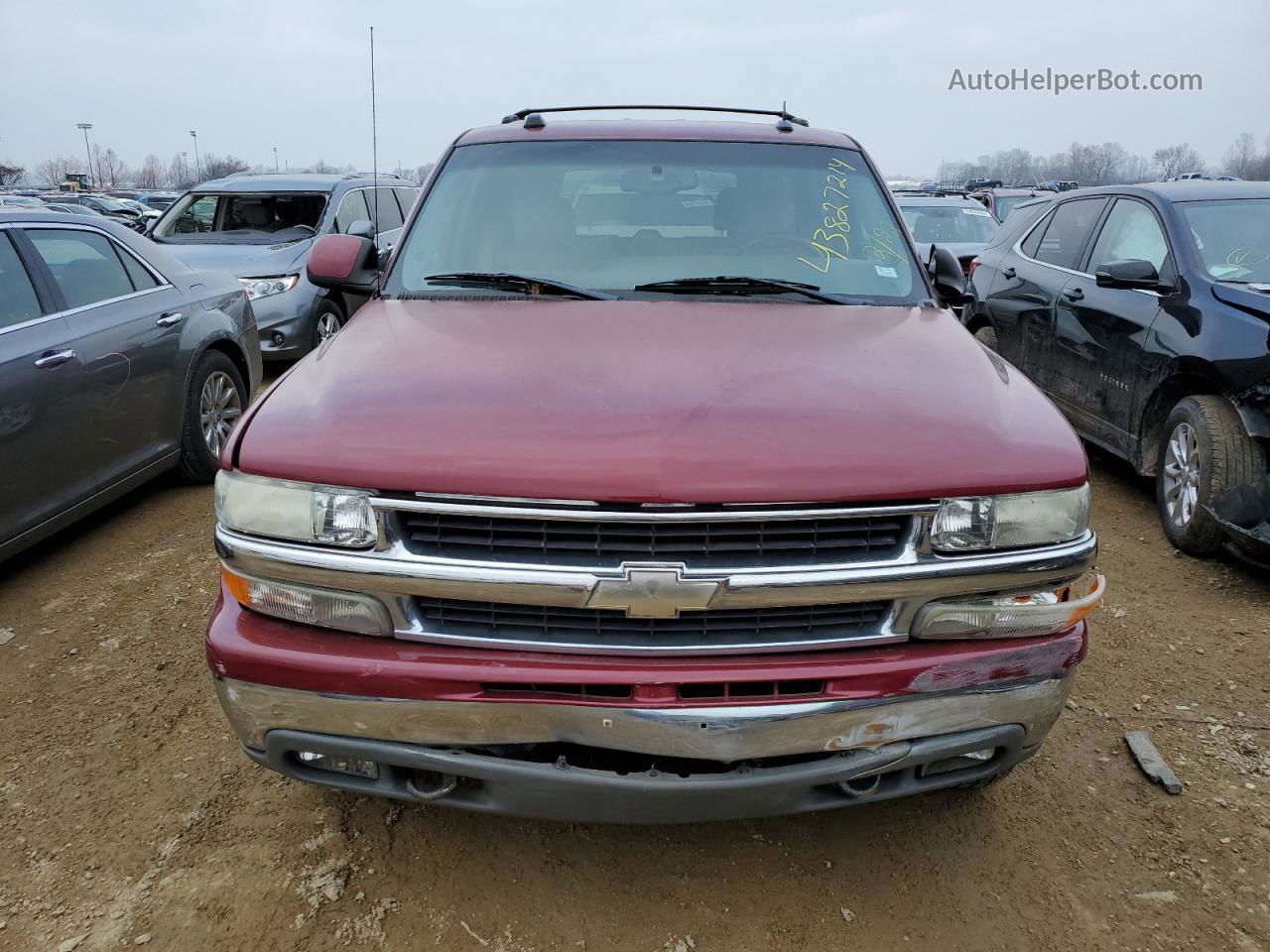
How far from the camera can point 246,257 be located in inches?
326

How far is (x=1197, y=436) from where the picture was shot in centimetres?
444

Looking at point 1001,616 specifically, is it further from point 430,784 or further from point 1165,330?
point 1165,330

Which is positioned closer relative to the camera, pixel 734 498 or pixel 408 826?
pixel 734 498

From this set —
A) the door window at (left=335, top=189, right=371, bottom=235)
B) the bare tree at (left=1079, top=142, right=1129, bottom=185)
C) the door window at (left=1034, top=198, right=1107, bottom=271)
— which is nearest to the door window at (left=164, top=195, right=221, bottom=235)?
the door window at (left=335, top=189, right=371, bottom=235)

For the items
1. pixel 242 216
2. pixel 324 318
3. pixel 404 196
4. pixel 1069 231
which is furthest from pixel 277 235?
pixel 1069 231

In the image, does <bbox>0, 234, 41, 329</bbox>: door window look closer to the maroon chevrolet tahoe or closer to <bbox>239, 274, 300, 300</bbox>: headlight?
the maroon chevrolet tahoe

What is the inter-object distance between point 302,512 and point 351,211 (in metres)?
8.31

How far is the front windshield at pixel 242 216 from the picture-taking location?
9.07 m

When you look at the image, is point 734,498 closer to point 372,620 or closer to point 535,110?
point 372,620

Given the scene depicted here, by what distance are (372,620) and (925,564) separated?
119 cm

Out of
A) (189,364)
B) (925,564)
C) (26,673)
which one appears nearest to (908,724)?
(925,564)

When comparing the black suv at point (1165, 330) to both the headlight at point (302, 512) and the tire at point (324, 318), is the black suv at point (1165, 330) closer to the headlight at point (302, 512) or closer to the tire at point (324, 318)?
the headlight at point (302, 512)

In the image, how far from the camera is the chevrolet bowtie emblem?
6.37ft

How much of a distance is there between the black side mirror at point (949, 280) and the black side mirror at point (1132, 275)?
1.65 metres
